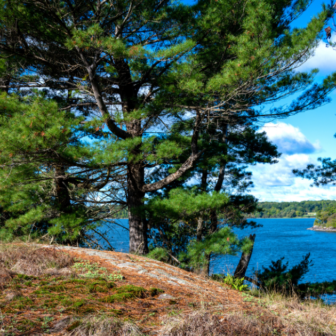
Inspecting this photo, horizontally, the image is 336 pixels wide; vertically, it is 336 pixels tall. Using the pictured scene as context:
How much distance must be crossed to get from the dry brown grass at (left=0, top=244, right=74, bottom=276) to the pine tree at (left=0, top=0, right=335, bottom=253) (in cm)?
207

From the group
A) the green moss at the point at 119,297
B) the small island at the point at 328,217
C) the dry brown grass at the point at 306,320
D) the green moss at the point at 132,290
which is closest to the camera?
the dry brown grass at the point at 306,320

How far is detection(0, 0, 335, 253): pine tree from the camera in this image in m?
5.66

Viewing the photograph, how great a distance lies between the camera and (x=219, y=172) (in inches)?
369

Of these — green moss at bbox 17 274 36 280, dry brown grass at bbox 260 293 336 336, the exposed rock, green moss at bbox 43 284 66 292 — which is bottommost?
dry brown grass at bbox 260 293 336 336

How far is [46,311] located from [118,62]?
6525mm

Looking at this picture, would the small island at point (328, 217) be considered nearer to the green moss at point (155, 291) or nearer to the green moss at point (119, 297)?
the green moss at point (155, 291)

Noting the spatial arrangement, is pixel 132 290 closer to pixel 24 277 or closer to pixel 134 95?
pixel 24 277

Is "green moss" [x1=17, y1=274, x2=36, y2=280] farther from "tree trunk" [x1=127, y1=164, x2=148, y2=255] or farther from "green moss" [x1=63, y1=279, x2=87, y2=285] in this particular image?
"tree trunk" [x1=127, y1=164, x2=148, y2=255]

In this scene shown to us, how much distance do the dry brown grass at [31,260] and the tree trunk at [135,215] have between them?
3.80 meters

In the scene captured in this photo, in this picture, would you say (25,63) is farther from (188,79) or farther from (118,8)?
(188,79)

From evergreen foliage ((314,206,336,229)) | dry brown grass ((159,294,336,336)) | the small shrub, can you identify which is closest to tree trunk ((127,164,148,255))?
the small shrub

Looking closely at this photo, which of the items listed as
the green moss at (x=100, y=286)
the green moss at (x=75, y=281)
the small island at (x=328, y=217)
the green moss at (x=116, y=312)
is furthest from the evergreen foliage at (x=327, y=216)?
the green moss at (x=116, y=312)

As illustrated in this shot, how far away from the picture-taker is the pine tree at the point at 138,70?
5.66 metres

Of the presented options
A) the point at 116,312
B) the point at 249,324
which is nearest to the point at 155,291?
the point at 116,312
